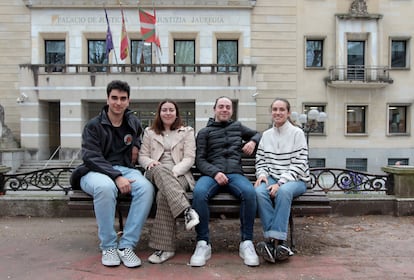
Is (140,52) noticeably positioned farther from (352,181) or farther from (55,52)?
(352,181)

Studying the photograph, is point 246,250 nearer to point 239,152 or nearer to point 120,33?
point 239,152

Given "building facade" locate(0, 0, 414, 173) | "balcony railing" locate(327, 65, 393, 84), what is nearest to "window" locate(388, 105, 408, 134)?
"building facade" locate(0, 0, 414, 173)

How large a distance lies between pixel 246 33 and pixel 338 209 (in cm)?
1750

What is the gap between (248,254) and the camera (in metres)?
3.97

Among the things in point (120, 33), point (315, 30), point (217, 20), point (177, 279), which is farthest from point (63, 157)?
point (177, 279)

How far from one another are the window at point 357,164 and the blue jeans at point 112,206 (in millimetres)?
20942

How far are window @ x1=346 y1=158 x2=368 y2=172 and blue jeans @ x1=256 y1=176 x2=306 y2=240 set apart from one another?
20.1 m

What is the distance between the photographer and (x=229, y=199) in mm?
4285

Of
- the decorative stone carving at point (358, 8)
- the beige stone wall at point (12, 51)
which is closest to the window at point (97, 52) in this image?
the beige stone wall at point (12, 51)

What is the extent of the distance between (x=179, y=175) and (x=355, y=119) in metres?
21.4

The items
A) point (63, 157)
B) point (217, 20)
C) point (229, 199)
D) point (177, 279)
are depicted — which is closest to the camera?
point (177, 279)

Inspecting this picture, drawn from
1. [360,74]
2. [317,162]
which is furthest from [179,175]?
[360,74]

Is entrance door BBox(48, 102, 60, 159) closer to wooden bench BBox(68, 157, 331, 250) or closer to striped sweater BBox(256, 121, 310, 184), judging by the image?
A: wooden bench BBox(68, 157, 331, 250)

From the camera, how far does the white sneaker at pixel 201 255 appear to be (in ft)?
12.8
